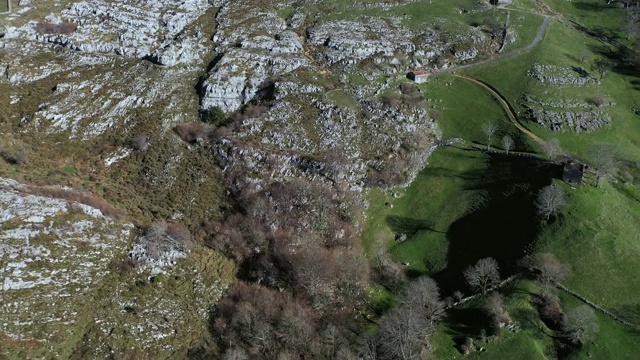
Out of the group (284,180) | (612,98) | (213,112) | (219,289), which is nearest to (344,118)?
(284,180)

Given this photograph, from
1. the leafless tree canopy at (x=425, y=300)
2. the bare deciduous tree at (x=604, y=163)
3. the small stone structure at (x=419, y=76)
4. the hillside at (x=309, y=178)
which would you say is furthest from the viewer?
the small stone structure at (x=419, y=76)

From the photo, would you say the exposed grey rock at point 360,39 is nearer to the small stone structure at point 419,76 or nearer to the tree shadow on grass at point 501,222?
the small stone structure at point 419,76

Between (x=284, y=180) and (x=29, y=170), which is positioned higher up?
(x=29, y=170)

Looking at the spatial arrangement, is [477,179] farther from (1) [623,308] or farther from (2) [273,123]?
(2) [273,123]

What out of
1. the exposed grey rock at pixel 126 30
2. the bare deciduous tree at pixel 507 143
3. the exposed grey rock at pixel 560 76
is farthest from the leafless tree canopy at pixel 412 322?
the exposed grey rock at pixel 126 30

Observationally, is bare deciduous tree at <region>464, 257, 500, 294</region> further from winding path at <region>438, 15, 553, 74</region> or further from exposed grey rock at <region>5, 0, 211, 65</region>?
exposed grey rock at <region>5, 0, 211, 65</region>

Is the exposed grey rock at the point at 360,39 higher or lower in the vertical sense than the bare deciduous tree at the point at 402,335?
higher

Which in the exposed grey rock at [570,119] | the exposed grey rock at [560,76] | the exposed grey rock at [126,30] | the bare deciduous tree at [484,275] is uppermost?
the exposed grey rock at [126,30]

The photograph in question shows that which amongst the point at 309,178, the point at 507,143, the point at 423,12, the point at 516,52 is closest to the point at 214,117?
the point at 309,178
